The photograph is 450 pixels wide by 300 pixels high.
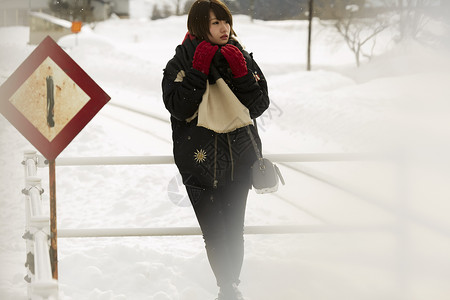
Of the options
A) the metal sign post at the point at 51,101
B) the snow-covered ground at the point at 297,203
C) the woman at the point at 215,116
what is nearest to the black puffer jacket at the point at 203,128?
the woman at the point at 215,116

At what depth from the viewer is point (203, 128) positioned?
3189 millimetres

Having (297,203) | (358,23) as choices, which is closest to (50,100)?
(297,203)

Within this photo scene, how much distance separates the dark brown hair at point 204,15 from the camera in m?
3.06

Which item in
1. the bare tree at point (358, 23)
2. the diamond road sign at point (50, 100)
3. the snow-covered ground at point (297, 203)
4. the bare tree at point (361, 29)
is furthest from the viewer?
the bare tree at point (358, 23)

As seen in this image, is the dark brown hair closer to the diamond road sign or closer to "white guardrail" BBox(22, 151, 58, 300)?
the diamond road sign

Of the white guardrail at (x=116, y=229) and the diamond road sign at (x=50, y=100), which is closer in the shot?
the diamond road sign at (x=50, y=100)

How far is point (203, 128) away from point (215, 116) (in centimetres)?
10

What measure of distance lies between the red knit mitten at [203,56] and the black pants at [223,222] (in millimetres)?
710

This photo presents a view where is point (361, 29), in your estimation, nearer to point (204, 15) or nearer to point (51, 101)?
point (204, 15)

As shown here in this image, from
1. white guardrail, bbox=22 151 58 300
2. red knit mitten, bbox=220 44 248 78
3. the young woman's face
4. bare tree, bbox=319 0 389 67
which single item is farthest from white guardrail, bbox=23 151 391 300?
bare tree, bbox=319 0 389 67

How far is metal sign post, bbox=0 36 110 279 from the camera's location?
293 cm

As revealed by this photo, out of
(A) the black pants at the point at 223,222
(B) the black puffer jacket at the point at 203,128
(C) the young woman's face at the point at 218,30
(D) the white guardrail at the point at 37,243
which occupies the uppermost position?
(C) the young woman's face at the point at 218,30

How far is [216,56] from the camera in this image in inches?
124

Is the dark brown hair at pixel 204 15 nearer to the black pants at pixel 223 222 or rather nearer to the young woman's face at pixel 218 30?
the young woman's face at pixel 218 30
